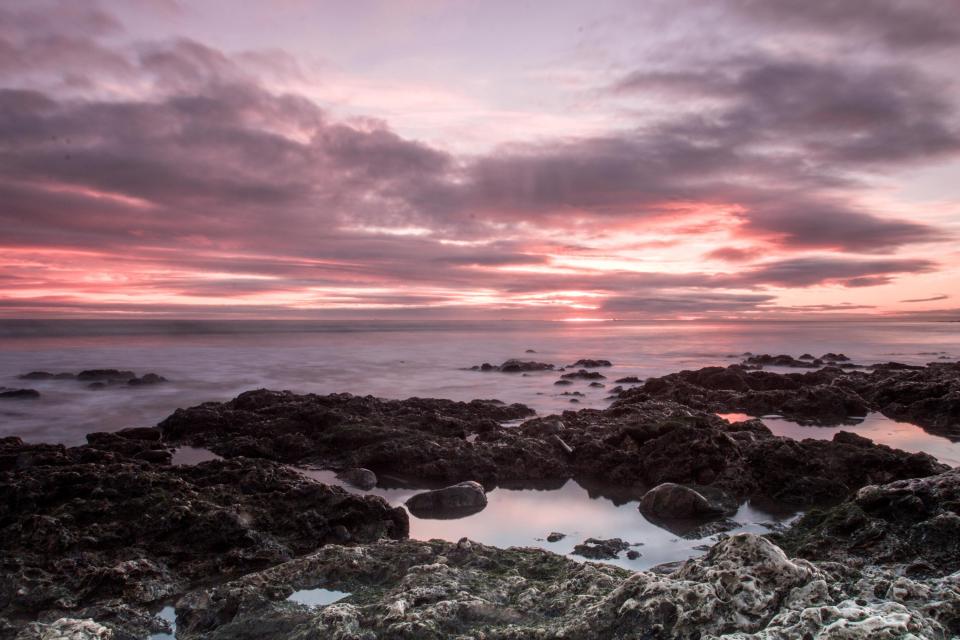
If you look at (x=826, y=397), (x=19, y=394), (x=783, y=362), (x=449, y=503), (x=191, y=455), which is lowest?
(x=19, y=394)

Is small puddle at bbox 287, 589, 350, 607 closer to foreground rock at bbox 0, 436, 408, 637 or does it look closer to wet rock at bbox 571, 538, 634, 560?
foreground rock at bbox 0, 436, 408, 637

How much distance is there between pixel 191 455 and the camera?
1045 cm

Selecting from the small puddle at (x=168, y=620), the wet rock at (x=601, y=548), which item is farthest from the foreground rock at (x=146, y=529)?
the wet rock at (x=601, y=548)

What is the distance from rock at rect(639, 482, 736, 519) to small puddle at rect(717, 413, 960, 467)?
17.8 ft

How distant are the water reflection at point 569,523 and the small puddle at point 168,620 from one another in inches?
97.6

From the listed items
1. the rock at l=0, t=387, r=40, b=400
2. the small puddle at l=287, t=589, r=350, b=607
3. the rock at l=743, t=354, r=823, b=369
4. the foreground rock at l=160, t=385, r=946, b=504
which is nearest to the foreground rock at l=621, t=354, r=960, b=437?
the foreground rock at l=160, t=385, r=946, b=504

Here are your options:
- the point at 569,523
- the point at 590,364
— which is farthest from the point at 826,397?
the point at 590,364

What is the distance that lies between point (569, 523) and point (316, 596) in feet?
11.6

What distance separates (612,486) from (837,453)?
117 inches

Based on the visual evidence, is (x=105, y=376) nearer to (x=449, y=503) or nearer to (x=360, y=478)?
(x=360, y=478)

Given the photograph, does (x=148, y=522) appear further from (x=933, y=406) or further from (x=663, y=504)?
(x=933, y=406)

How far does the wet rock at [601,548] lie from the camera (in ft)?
18.2

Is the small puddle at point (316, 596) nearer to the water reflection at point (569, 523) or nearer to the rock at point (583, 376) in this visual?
the water reflection at point (569, 523)

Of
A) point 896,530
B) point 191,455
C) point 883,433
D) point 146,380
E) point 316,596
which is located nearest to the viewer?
point 316,596
